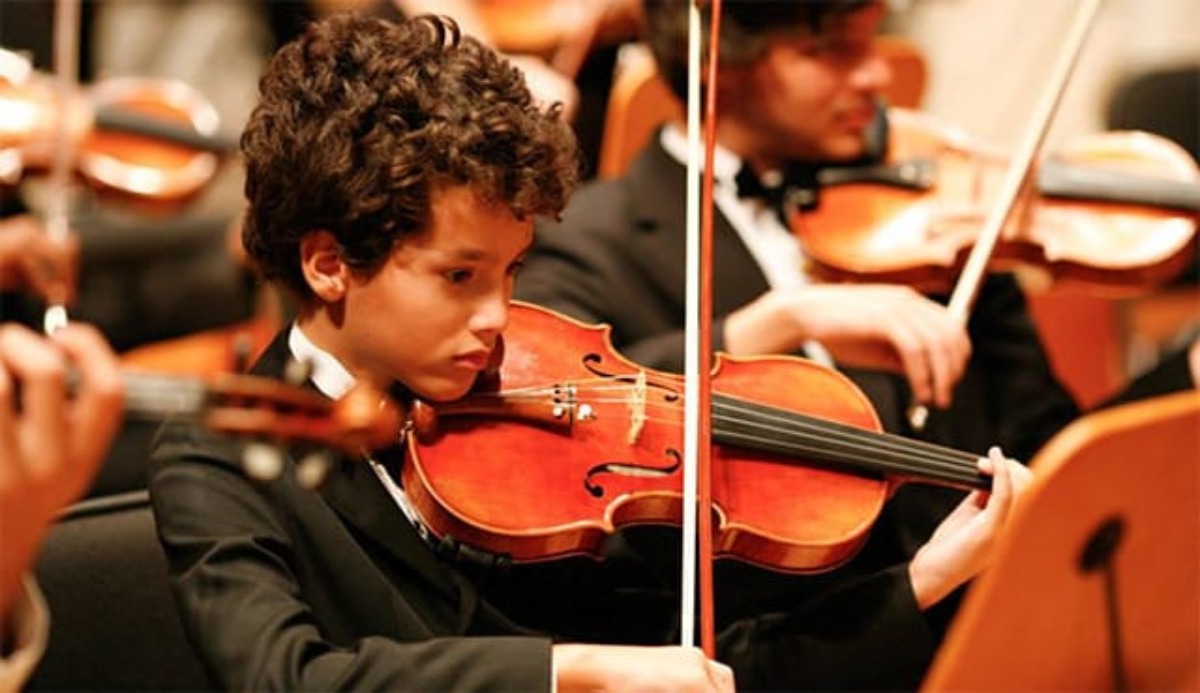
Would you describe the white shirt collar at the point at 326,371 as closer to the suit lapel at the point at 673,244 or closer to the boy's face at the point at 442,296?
the boy's face at the point at 442,296

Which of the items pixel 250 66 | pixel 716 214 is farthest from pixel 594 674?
pixel 250 66

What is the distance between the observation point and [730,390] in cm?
140

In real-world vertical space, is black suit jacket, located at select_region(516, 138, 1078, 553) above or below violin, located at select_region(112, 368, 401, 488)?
below

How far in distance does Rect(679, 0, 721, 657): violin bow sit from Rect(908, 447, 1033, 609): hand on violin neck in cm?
20

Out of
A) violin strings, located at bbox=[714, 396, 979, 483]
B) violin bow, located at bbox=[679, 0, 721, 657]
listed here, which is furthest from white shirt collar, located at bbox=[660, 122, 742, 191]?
violin strings, located at bbox=[714, 396, 979, 483]

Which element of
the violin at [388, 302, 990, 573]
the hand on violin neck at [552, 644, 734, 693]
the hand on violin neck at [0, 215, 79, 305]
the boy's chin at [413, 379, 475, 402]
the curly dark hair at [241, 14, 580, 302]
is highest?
the curly dark hair at [241, 14, 580, 302]

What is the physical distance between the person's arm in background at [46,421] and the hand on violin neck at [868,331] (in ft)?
2.50

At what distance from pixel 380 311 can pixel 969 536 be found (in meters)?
0.47

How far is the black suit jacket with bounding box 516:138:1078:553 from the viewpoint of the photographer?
5.81 ft

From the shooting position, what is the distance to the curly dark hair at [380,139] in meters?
1.21

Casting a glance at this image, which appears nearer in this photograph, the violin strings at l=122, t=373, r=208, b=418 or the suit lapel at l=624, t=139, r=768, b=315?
the violin strings at l=122, t=373, r=208, b=418

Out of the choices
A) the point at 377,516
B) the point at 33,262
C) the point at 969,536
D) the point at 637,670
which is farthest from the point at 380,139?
the point at 33,262

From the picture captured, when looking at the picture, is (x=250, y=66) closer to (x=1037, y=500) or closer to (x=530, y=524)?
(x=530, y=524)

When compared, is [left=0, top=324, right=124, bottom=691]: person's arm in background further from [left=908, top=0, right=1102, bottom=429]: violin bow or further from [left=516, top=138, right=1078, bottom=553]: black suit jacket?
[left=908, top=0, right=1102, bottom=429]: violin bow
